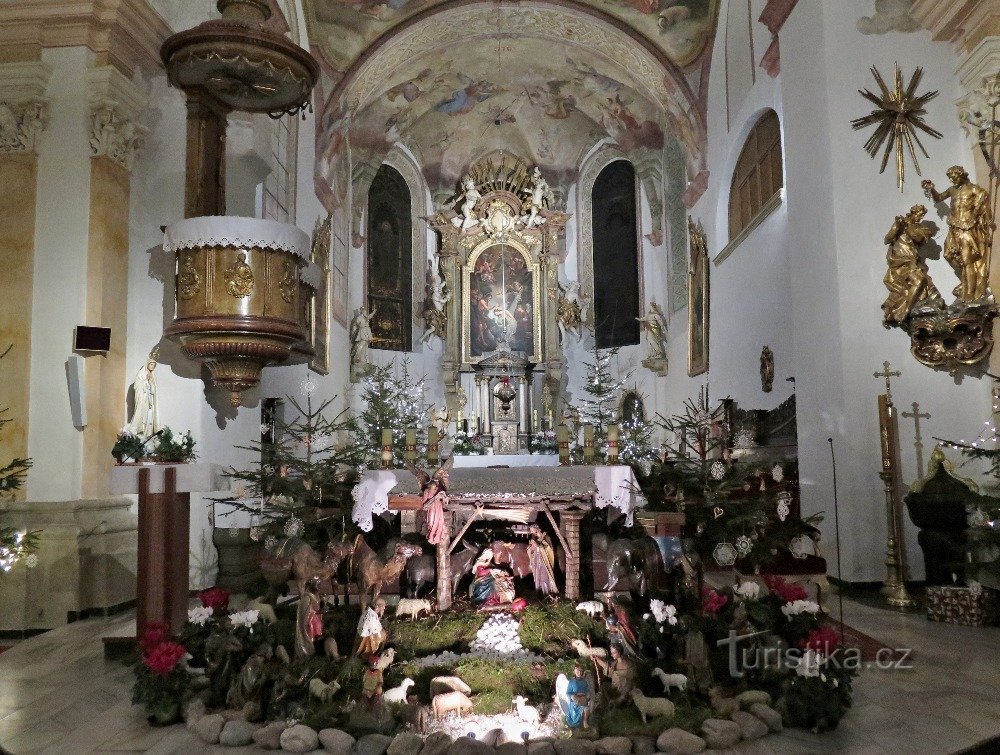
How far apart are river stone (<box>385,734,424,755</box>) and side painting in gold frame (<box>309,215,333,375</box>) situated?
32.0ft

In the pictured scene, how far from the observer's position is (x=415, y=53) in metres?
14.9

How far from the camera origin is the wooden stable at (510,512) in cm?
588

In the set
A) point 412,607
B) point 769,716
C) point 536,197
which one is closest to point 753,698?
point 769,716

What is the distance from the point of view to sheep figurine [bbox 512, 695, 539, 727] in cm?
414

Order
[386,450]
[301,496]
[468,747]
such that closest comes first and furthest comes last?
[468,747], [301,496], [386,450]

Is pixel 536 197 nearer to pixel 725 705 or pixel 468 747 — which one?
pixel 725 705

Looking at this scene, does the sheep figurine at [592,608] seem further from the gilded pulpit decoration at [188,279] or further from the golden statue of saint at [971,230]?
the golden statue of saint at [971,230]

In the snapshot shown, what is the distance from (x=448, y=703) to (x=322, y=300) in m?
10.1

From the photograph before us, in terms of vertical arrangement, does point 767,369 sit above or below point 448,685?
above

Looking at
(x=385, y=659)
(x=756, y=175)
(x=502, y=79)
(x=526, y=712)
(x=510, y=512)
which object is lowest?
(x=526, y=712)

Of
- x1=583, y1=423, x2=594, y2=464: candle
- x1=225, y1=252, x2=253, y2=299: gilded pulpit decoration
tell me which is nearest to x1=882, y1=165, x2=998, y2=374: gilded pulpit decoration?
x1=583, y1=423, x2=594, y2=464: candle

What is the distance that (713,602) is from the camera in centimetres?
474

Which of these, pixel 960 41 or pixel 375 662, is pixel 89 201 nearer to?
pixel 375 662

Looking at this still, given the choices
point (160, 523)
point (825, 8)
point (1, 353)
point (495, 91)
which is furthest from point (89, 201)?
point (495, 91)
